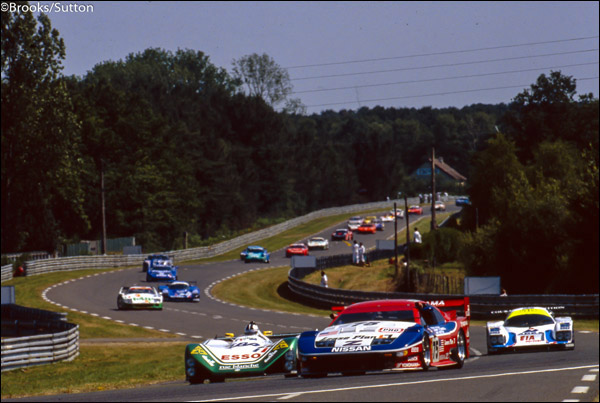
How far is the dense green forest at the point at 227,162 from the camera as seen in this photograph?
153ft

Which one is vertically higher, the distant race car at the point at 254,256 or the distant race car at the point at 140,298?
the distant race car at the point at 140,298

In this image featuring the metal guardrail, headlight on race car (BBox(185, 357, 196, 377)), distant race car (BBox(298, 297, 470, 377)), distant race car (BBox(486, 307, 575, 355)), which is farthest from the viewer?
the metal guardrail

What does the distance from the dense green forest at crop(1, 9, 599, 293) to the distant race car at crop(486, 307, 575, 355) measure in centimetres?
1251

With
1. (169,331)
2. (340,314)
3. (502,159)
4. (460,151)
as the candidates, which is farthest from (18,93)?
(460,151)

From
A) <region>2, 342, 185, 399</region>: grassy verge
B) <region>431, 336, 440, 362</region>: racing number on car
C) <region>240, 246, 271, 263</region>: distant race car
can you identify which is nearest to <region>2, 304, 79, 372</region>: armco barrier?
<region>2, 342, 185, 399</region>: grassy verge

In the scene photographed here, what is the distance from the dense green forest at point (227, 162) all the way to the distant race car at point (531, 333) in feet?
41.1

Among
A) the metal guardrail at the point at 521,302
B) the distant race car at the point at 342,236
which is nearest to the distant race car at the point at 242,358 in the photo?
the metal guardrail at the point at 521,302

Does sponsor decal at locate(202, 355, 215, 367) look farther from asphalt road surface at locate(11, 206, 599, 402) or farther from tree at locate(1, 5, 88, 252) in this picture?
tree at locate(1, 5, 88, 252)

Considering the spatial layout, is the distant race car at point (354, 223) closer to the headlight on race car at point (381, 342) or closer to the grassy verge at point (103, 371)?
the grassy verge at point (103, 371)

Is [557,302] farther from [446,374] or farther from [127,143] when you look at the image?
[127,143]

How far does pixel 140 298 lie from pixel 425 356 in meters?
29.1

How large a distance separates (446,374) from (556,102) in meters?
111

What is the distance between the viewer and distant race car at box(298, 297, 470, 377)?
521 inches

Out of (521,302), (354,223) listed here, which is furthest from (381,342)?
(354,223)
